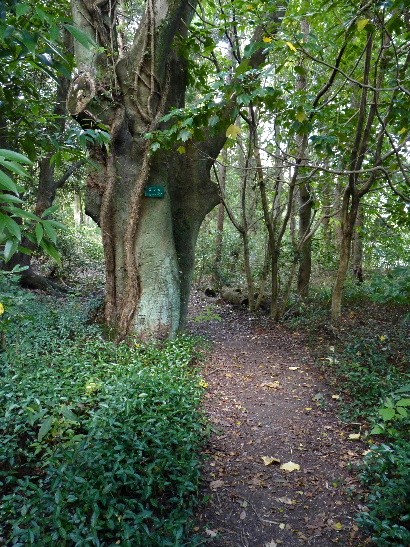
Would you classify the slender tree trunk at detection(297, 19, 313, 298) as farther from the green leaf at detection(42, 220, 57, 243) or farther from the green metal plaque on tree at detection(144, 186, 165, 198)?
the green leaf at detection(42, 220, 57, 243)

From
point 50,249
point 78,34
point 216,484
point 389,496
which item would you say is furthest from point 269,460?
point 78,34

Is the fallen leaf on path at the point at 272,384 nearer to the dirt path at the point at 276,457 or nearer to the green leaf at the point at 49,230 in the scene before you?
the dirt path at the point at 276,457

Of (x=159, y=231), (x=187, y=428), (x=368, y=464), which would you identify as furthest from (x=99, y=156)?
(x=368, y=464)

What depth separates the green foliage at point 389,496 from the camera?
2.47 metres

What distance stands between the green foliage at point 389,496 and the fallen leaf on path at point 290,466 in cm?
60

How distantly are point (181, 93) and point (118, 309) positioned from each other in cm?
394

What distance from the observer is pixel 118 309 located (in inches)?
236

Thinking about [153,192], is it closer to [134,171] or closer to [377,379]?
[134,171]

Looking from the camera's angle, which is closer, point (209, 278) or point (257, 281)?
point (257, 281)

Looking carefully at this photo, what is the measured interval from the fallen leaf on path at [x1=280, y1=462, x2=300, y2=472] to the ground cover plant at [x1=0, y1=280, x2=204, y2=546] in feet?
2.63

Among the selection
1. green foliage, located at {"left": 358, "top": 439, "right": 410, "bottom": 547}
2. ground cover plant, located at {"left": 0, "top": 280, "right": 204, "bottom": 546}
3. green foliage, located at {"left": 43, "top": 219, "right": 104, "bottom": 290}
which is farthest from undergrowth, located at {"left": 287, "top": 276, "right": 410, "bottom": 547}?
green foliage, located at {"left": 43, "top": 219, "right": 104, "bottom": 290}

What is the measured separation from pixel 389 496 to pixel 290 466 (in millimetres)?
972

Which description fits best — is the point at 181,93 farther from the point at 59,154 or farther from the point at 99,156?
the point at 59,154

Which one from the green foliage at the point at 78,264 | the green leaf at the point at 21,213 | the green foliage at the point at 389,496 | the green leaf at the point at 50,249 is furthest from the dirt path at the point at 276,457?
the green foliage at the point at 78,264
